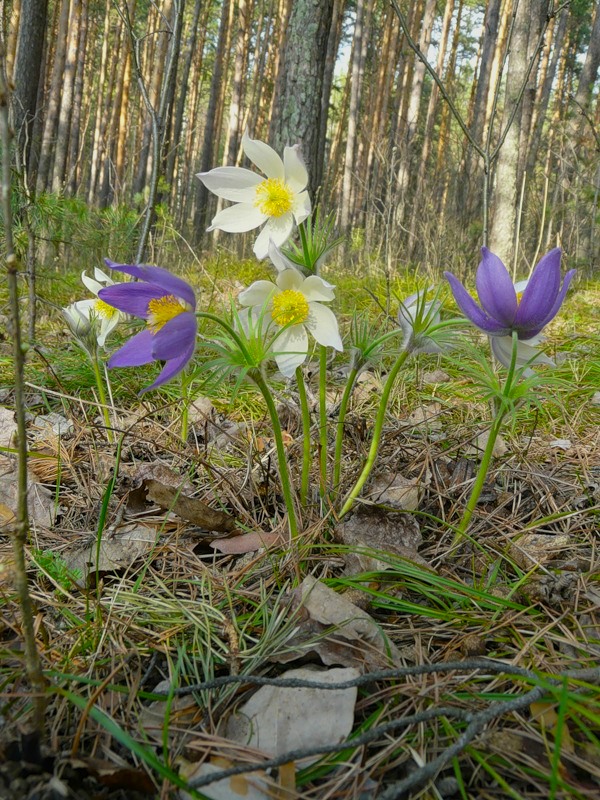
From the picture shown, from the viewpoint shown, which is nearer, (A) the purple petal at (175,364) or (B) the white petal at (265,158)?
(A) the purple petal at (175,364)

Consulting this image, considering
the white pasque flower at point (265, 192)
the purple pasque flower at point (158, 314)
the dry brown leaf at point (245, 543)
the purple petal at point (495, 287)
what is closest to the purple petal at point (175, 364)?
the purple pasque flower at point (158, 314)

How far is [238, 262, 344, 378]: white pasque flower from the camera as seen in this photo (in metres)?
1.24

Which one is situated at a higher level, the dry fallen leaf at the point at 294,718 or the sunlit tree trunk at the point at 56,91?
the sunlit tree trunk at the point at 56,91

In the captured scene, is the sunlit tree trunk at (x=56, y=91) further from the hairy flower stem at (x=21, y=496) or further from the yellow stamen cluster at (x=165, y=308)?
the hairy flower stem at (x=21, y=496)

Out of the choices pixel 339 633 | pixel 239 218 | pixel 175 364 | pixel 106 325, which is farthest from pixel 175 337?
pixel 106 325

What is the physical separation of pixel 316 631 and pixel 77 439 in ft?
3.59

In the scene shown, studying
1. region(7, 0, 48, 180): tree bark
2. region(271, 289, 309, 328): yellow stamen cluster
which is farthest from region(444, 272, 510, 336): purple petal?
region(7, 0, 48, 180): tree bark

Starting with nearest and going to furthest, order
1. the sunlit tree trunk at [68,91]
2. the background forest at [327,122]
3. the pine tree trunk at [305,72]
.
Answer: the background forest at [327,122]
the pine tree trunk at [305,72]
the sunlit tree trunk at [68,91]

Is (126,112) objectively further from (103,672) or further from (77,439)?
(103,672)

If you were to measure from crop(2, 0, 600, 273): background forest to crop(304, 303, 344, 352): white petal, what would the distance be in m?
0.95

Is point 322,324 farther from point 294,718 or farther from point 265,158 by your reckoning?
point 294,718

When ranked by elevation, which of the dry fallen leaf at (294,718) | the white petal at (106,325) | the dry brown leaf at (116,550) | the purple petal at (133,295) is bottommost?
the dry brown leaf at (116,550)

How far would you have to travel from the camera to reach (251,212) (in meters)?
1.38

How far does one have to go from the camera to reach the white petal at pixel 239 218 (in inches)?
54.1
